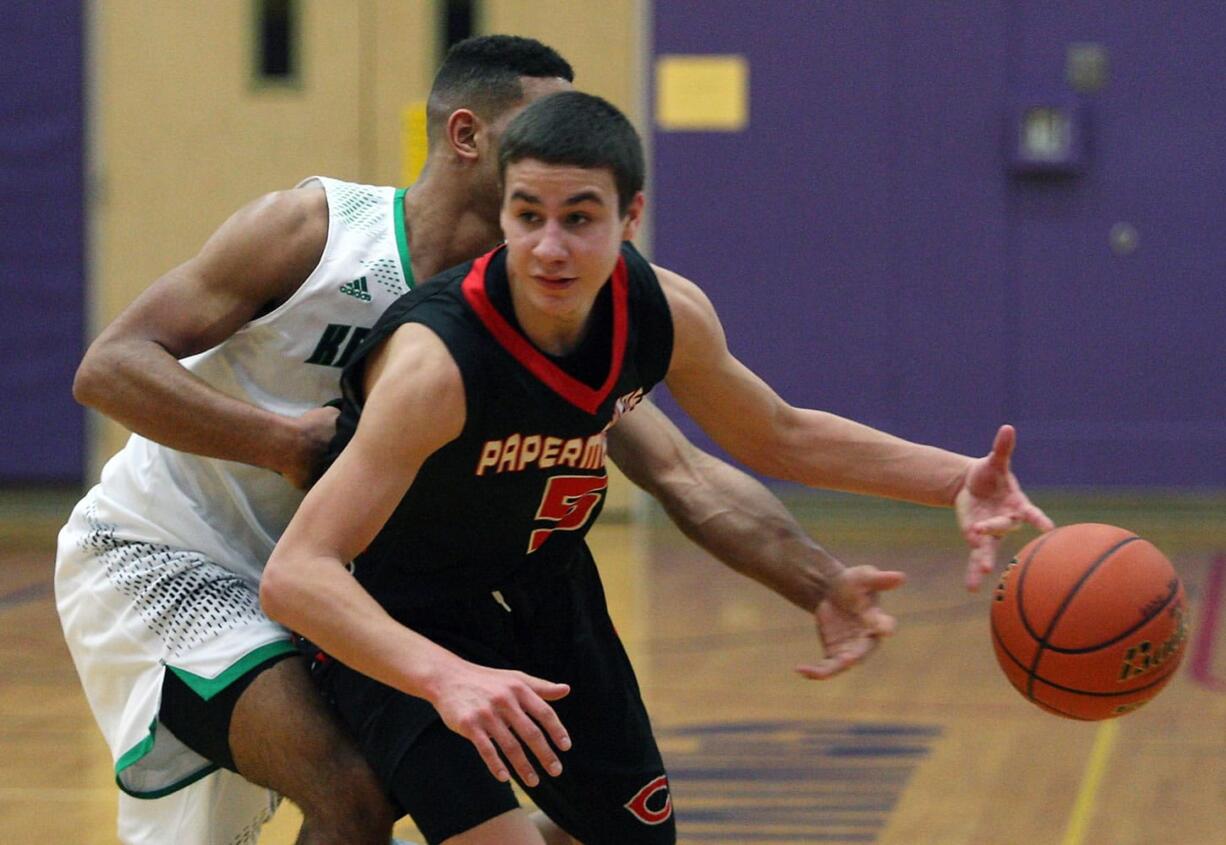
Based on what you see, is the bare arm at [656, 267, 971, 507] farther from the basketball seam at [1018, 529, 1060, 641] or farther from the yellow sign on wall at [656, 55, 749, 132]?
the yellow sign on wall at [656, 55, 749, 132]

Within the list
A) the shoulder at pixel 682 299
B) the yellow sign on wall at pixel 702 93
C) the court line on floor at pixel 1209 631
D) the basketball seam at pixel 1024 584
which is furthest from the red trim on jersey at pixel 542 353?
the yellow sign on wall at pixel 702 93

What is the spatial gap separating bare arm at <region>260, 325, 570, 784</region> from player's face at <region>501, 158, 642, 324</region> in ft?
0.59

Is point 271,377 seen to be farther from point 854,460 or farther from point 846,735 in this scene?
point 846,735

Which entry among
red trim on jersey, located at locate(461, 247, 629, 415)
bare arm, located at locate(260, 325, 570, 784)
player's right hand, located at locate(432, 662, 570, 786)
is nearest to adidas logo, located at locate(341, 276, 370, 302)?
red trim on jersey, located at locate(461, 247, 629, 415)

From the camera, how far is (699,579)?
8164 mm

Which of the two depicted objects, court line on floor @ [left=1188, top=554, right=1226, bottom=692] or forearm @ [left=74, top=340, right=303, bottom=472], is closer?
forearm @ [left=74, top=340, right=303, bottom=472]

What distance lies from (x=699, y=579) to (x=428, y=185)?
16.1 ft

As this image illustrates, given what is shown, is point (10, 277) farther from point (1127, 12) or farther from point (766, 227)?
point (1127, 12)

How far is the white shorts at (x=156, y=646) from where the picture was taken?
318 centimetres

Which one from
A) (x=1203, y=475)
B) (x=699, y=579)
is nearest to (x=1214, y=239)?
(x=1203, y=475)

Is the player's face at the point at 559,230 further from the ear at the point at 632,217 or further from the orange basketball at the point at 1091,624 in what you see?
the orange basketball at the point at 1091,624

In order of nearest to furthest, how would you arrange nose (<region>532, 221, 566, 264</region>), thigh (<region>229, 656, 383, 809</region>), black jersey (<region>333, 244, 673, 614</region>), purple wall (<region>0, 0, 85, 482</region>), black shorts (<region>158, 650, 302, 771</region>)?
nose (<region>532, 221, 566, 264</region>) < black jersey (<region>333, 244, 673, 614</region>) < thigh (<region>229, 656, 383, 809</region>) < black shorts (<region>158, 650, 302, 771</region>) < purple wall (<region>0, 0, 85, 482</region>)

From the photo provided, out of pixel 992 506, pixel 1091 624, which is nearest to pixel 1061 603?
pixel 1091 624

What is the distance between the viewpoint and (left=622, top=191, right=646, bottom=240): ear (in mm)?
2939
